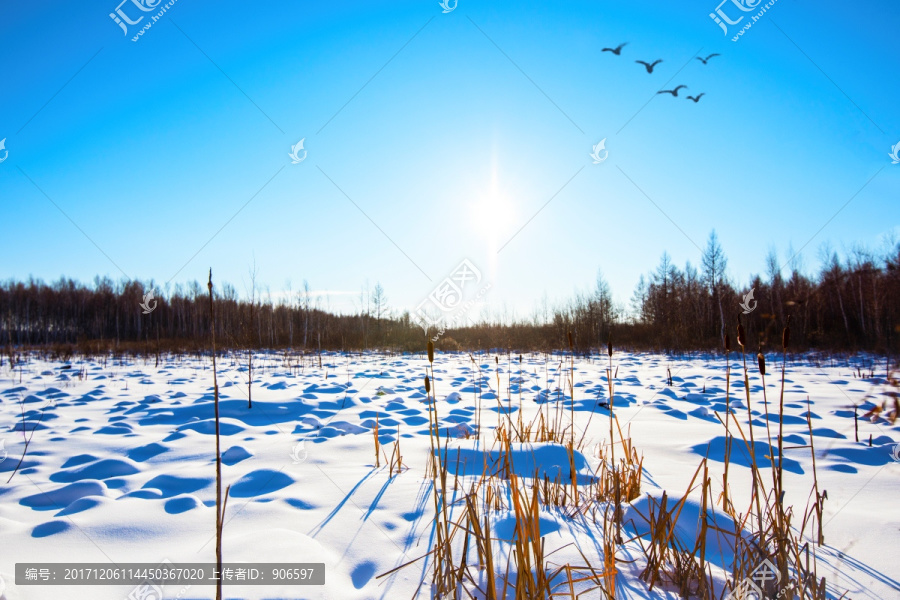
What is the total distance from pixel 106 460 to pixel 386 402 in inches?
120

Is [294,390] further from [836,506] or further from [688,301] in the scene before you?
[688,301]

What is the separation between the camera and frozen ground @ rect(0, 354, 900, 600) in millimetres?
1476

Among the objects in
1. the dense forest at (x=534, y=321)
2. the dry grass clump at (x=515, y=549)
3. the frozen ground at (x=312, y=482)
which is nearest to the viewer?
the dry grass clump at (x=515, y=549)

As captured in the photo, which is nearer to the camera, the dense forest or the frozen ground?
the frozen ground

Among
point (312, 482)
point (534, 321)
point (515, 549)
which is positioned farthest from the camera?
point (534, 321)

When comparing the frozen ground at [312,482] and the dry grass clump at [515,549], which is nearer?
the dry grass clump at [515,549]

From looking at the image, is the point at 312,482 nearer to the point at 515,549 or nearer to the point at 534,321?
the point at 515,549

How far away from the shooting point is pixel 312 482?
237cm

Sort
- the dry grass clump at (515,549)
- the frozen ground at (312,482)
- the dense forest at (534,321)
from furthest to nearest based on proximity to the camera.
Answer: the dense forest at (534,321) → the frozen ground at (312,482) → the dry grass clump at (515,549)

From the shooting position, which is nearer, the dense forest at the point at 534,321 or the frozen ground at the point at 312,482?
the frozen ground at the point at 312,482

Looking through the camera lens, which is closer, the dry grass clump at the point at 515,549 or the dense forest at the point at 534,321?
the dry grass clump at the point at 515,549

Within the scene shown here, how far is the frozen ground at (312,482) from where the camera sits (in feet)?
4.84

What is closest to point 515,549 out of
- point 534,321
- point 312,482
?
point 312,482

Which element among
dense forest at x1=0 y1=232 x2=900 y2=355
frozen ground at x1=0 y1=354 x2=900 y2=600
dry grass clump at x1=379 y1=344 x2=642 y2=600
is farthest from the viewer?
dense forest at x1=0 y1=232 x2=900 y2=355
